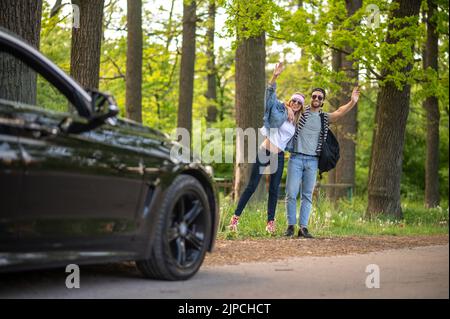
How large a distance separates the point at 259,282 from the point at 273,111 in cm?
431

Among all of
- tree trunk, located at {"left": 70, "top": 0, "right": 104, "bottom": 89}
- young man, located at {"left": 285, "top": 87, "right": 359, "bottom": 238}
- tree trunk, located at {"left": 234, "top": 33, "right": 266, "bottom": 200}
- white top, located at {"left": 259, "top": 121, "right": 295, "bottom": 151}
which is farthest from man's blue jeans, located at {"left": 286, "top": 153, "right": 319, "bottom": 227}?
tree trunk, located at {"left": 234, "top": 33, "right": 266, "bottom": 200}

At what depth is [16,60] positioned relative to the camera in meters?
9.29

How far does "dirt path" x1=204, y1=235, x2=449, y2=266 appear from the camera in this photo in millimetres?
8289

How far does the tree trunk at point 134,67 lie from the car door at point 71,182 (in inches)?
657

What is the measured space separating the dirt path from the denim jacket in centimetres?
149

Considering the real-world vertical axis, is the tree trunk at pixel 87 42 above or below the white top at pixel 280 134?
above

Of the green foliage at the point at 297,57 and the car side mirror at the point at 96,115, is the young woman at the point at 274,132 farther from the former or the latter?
the car side mirror at the point at 96,115

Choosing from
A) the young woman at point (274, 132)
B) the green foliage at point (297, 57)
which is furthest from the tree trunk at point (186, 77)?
the young woman at point (274, 132)

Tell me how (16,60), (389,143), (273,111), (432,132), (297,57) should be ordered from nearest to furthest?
(16,60) → (273,111) → (389,143) → (432,132) → (297,57)

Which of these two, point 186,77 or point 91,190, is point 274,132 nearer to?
point 91,190

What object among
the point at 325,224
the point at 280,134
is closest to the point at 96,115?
the point at 280,134

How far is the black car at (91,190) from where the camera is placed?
16.9ft

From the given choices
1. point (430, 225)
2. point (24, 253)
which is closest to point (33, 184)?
point (24, 253)
